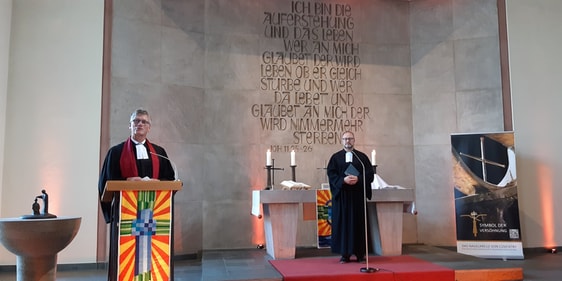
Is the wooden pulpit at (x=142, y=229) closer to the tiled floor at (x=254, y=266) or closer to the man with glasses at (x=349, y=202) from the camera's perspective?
the tiled floor at (x=254, y=266)

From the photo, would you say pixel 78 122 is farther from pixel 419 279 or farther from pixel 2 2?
pixel 419 279

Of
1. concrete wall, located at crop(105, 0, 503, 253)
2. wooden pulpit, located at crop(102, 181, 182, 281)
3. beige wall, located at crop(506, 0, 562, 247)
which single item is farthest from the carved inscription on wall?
wooden pulpit, located at crop(102, 181, 182, 281)

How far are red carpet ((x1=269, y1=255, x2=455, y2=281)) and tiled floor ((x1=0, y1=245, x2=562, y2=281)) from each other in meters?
0.17

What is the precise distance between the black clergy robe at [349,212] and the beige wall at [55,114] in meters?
3.13

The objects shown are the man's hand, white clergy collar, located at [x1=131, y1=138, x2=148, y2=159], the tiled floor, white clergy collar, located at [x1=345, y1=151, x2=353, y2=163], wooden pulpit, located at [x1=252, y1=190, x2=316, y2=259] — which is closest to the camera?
white clergy collar, located at [x1=131, y1=138, x2=148, y2=159]

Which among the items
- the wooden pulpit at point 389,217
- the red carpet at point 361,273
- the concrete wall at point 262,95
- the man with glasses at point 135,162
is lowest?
the red carpet at point 361,273

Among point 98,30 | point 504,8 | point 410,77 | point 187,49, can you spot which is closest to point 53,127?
point 98,30

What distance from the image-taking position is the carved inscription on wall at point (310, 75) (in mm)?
7520

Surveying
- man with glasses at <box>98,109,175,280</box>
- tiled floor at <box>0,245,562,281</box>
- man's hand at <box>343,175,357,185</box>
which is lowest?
tiled floor at <box>0,245,562,281</box>

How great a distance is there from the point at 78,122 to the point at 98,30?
4.20 feet

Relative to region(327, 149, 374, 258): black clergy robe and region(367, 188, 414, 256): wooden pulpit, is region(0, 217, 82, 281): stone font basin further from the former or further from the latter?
region(367, 188, 414, 256): wooden pulpit

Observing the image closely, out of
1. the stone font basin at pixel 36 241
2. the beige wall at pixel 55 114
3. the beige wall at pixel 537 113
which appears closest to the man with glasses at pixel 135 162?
the stone font basin at pixel 36 241

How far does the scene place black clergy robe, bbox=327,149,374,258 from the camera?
215 inches

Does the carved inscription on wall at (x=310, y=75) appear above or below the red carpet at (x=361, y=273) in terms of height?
above
